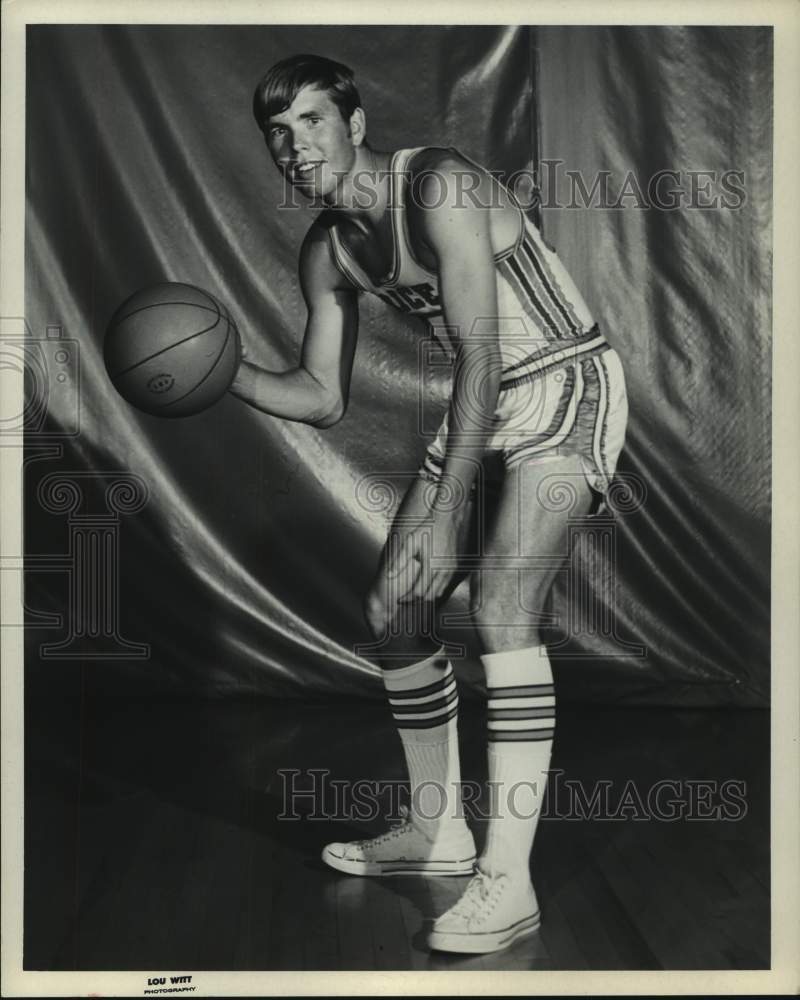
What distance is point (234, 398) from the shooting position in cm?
306

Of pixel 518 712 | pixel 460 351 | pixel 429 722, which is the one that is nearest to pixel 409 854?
pixel 429 722

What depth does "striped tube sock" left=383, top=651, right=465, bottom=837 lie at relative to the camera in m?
2.91

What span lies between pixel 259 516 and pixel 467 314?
27.1 inches

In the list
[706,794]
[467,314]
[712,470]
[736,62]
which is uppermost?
[736,62]

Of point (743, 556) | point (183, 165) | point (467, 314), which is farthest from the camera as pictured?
point (743, 556)

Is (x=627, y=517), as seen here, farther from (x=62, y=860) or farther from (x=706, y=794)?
(x=62, y=860)

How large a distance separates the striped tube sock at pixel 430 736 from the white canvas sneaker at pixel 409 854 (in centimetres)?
3

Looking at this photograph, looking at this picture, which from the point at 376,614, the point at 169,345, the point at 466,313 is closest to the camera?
the point at 169,345

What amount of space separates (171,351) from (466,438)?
2.03 ft

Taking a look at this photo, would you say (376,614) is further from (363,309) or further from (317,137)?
(317,137)

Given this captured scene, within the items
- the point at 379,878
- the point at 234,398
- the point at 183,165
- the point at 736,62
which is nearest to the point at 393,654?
the point at 379,878

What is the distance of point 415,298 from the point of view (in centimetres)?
290

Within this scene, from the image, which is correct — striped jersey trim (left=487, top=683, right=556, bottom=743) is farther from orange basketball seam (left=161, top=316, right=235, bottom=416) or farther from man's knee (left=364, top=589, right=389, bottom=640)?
orange basketball seam (left=161, top=316, right=235, bottom=416)

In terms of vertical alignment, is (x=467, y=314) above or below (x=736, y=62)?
below
